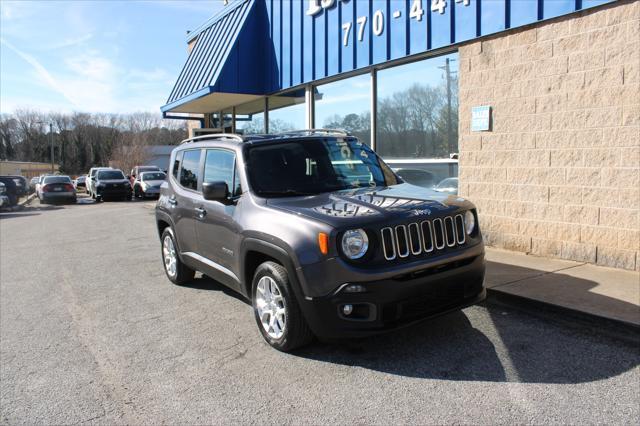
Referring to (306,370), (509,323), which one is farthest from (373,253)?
(509,323)

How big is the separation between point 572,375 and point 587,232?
3.34 m

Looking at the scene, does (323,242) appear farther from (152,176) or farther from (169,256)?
(152,176)

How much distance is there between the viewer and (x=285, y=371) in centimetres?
392

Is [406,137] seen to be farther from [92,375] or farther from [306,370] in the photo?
[92,375]

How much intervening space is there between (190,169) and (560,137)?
4657 millimetres

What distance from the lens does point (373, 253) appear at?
12.4ft

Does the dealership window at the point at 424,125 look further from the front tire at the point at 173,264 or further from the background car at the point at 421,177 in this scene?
the front tire at the point at 173,264

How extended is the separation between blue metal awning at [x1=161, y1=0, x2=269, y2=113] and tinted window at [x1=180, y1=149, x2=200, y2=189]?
22.5 feet

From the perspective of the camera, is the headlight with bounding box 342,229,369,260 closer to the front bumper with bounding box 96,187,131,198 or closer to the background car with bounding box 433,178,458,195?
the background car with bounding box 433,178,458,195

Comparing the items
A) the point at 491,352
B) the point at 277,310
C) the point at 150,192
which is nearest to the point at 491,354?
the point at 491,352

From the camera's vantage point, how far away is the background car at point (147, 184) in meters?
26.9

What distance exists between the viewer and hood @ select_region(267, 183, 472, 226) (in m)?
3.88

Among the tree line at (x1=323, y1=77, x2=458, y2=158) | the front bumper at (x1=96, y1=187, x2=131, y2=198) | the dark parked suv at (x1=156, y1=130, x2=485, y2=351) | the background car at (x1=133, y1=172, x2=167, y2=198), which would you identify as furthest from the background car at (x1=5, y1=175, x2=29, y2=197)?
the dark parked suv at (x1=156, y1=130, x2=485, y2=351)

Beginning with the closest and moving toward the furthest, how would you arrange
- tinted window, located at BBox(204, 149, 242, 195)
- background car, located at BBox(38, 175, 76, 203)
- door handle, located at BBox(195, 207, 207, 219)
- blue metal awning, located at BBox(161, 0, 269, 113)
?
tinted window, located at BBox(204, 149, 242, 195), door handle, located at BBox(195, 207, 207, 219), blue metal awning, located at BBox(161, 0, 269, 113), background car, located at BBox(38, 175, 76, 203)
